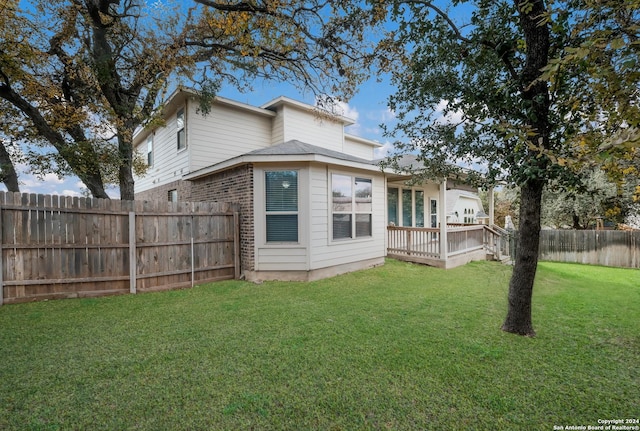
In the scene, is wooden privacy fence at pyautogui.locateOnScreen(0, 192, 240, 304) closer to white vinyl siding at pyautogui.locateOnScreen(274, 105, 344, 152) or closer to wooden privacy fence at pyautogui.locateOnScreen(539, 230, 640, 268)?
white vinyl siding at pyautogui.locateOnScreen(274, 105, 344, 152)

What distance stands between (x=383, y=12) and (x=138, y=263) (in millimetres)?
7024

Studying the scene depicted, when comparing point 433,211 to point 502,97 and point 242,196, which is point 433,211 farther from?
point 502,97

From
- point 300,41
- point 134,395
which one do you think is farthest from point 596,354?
point 300,41

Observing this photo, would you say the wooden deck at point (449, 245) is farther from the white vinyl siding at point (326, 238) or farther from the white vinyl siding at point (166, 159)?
the white vinyl siding at point (166, 159)

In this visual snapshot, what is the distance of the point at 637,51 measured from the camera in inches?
93.5

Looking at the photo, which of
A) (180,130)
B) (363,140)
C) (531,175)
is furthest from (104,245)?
(363,140)

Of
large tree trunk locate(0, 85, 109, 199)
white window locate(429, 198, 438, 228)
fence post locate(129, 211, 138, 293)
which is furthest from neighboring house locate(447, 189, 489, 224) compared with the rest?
large tree trunk locate(0, 85, 109, 199)

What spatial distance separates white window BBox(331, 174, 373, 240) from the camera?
7973 millimetres

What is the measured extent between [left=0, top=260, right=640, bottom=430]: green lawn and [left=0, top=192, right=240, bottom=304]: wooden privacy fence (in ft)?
2.00

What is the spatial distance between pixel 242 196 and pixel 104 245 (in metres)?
Answer: 3.16

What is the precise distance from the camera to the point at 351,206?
8.35 metres

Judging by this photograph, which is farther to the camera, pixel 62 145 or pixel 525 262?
pixel 62 145

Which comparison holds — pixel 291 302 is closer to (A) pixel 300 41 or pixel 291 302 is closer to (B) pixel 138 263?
(B) pixel 138 263

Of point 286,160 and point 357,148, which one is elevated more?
point 357,148
